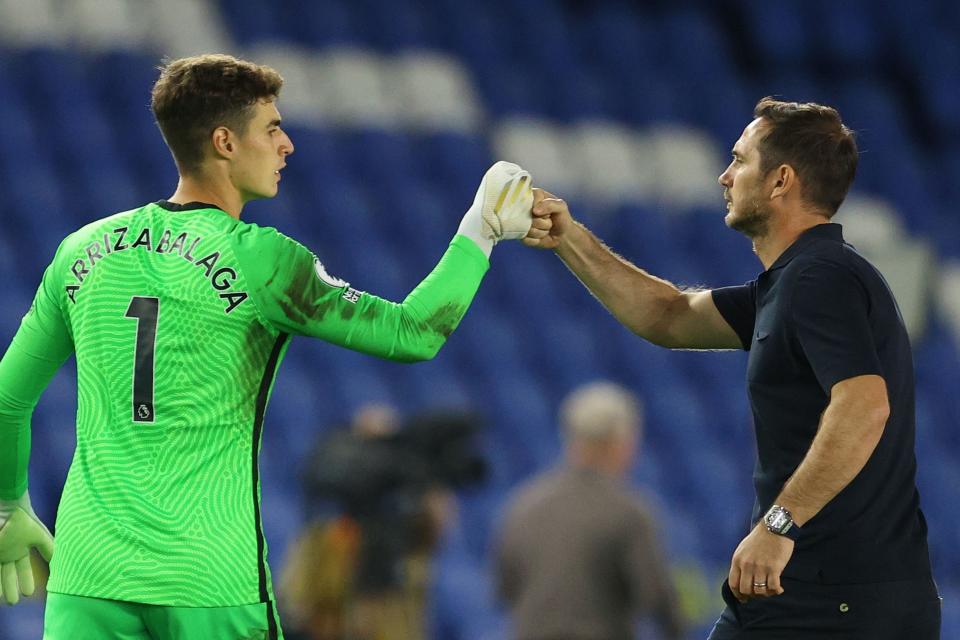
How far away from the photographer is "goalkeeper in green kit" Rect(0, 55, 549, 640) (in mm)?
3223

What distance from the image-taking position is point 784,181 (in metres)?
3.84

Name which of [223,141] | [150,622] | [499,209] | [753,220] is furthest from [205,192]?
[753,220]

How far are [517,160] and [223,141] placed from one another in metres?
8.79

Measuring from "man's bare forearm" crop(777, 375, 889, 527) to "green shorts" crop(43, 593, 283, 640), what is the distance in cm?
113

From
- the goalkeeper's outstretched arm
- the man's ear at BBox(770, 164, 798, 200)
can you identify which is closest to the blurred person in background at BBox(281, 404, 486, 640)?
the man's ear at BBox(770, 164, 798, 200)

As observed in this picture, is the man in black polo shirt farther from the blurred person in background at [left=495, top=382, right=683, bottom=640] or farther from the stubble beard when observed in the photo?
the blurred person in background at [left=495, top=382, right=683, bottom=640]

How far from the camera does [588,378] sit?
36.4 ft

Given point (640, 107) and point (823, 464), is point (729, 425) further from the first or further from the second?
point (823, 464)

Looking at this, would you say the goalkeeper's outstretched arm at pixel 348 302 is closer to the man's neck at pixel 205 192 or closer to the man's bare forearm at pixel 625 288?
the man's neck at pixel 205 192

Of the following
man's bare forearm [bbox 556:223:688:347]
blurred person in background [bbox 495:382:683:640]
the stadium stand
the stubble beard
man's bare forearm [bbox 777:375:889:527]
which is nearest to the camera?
man's bare forearm [bbox 777:375:889:527]

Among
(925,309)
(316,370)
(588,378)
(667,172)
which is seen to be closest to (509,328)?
(588,378)

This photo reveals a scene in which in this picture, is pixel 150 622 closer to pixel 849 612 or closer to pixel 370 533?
pixel 849 612

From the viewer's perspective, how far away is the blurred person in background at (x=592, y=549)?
5.49m

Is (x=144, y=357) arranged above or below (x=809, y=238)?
below
